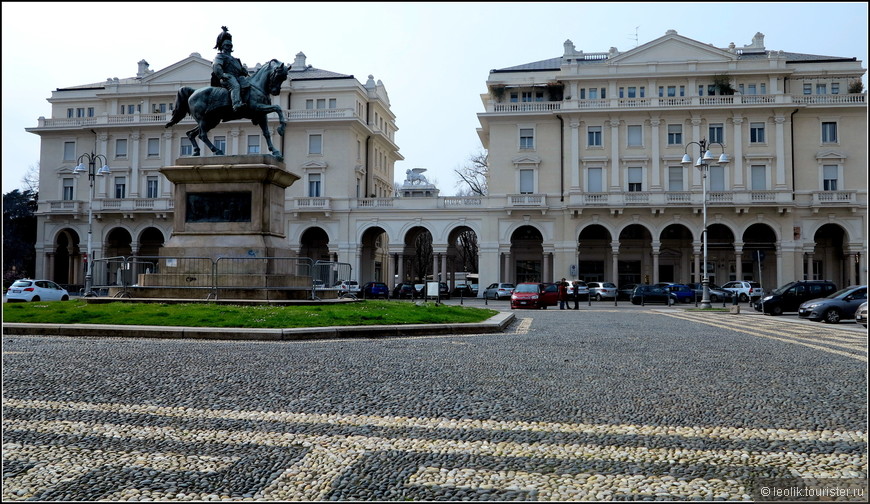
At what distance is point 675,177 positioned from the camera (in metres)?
53.8

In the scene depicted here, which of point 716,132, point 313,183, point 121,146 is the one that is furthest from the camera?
point 121,146

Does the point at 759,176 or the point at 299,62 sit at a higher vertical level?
the point at 299,62

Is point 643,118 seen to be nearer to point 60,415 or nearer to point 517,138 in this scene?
point 517,138

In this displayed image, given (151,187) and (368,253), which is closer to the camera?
(368,253)

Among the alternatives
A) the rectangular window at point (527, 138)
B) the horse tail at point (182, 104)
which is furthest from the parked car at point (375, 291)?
the horse tail at point (182, 104)

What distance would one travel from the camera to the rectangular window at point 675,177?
2112 inches

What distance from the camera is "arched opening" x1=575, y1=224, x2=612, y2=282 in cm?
5550

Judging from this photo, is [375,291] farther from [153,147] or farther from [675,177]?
[153,147]

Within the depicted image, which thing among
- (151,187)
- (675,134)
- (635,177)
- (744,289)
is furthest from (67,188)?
(744,289)

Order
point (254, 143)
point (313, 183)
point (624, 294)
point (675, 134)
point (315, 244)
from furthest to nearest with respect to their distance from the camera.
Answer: point (315, 244) → point (254, 143) → point (313, 183) → point (675, 134) → point (624, 294)

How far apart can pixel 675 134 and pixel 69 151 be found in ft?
177

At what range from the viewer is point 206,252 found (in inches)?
744

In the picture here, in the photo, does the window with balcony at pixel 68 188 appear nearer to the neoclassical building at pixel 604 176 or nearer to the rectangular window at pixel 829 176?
the neoclassical building at pixel 604 176

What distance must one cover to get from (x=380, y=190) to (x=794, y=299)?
152ft
